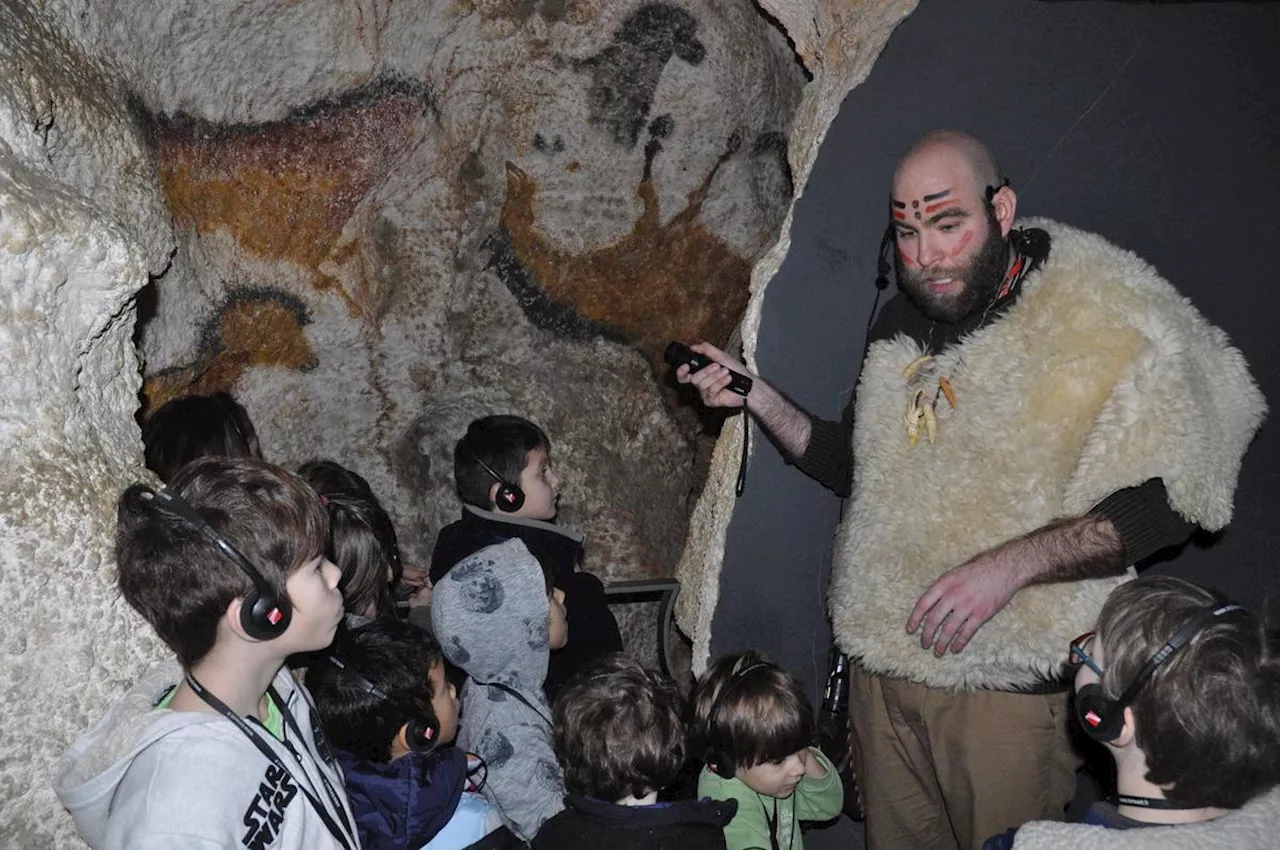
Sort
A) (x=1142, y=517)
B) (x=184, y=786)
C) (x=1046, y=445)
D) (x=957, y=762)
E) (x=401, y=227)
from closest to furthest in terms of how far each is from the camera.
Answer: (x=184, y=786) → (x=1142, y=517) → (x=1046, y=445) → (x=957, y=762) → (x=401, y=227)

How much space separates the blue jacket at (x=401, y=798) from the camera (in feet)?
6.46

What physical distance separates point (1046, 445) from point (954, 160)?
0.62 m

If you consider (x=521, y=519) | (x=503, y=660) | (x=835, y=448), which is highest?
(x=835, y=448)

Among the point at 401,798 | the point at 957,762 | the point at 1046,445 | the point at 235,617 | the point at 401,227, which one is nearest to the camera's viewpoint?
the point at 235,617

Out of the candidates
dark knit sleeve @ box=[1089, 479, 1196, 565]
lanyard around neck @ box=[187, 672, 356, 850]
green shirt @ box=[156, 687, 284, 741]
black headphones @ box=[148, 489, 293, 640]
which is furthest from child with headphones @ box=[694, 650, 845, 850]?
black headphones @ box=[148, 489, 293, 640]

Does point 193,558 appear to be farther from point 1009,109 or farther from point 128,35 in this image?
point 1009,109

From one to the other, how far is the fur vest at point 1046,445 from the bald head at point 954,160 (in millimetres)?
198

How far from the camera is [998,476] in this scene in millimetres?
2359

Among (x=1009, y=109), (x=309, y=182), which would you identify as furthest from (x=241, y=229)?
(x=1009, y=109)

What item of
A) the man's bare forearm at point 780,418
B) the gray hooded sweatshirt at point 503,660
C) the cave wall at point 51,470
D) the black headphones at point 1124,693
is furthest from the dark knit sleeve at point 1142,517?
the cave wall at point 51,470

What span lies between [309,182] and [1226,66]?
2.27 m

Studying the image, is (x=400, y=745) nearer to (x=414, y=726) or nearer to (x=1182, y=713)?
(x=414, y=726)

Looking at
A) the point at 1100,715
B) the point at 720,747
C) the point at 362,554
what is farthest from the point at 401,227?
the point at 1100,715

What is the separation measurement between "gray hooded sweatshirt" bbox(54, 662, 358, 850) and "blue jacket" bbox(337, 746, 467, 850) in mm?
248
